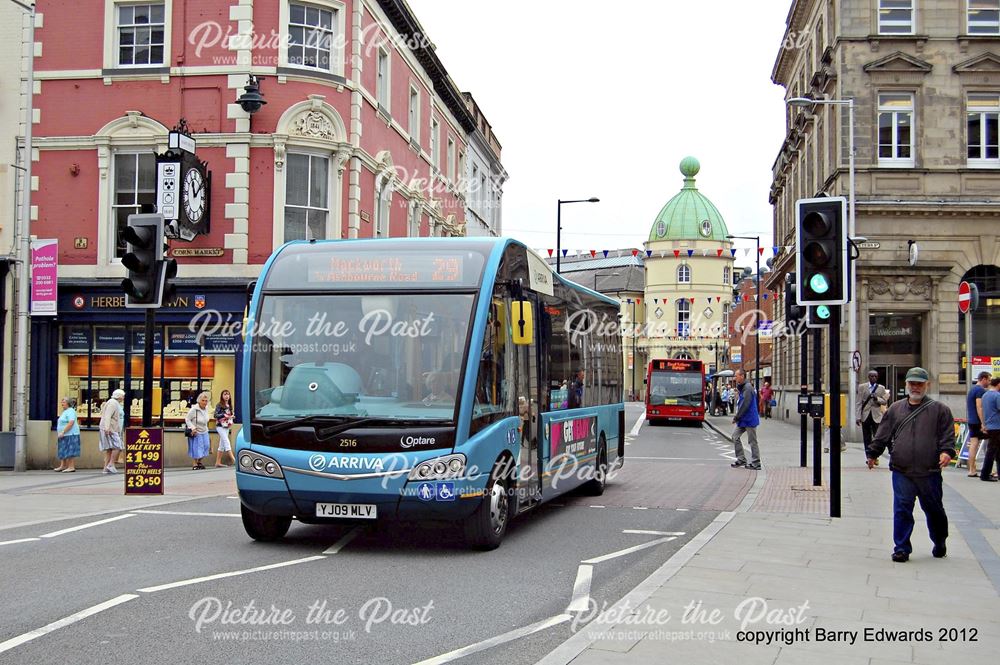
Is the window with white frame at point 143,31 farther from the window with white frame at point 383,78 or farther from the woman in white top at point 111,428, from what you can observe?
the woman in white top at point 111,428

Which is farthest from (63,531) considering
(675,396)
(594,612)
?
(675,396)

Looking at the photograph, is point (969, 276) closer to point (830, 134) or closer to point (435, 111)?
point (830, 134)

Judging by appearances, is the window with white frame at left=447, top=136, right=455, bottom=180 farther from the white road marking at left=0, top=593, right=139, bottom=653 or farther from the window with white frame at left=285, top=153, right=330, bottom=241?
the white road marking at left=0, top=593, right=139, bottom=653

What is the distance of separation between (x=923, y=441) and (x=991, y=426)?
9.38 meters

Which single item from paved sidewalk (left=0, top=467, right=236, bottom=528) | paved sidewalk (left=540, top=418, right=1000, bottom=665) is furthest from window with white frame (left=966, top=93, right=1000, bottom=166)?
paved sidewalk (left=0, top=467, right=236, bottom=528)

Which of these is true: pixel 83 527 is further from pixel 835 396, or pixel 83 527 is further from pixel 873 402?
pixel 873 402

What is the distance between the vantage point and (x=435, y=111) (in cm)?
3484

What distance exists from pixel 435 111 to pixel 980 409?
2144 cm

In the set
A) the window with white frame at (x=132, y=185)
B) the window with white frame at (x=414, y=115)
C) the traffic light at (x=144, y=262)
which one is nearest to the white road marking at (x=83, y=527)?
the traffic light at (x=144, y=262)

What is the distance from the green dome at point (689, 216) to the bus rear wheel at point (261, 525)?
91.6m

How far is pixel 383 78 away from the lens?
27922 millimetres

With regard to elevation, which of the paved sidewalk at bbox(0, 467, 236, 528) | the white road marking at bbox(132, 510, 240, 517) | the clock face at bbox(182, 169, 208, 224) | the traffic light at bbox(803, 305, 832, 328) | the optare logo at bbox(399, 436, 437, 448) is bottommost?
the paved sidewalk at bbox(0, 467, 236, 528)

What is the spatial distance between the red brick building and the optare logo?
579 inches

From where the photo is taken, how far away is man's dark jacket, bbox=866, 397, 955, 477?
9.48 meters
